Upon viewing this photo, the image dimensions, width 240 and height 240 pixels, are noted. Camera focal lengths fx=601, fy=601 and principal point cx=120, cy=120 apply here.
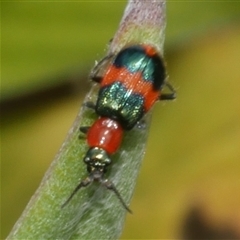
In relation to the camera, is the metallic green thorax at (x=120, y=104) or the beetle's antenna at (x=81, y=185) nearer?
the beetle's antenna at (x=81, y=185)

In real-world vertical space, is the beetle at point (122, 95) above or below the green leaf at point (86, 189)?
above

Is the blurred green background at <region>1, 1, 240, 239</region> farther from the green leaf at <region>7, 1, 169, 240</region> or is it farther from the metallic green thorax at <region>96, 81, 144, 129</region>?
the green leaf at <region>7, 1, 169, 240</region>

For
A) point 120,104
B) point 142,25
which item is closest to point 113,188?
point 142,25

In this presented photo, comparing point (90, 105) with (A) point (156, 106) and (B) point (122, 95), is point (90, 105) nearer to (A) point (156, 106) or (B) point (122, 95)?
(B) point (122, 95)

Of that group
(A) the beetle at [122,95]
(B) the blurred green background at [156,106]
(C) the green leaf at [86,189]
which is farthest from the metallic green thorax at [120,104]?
(B) the blurred green background at [156,106]

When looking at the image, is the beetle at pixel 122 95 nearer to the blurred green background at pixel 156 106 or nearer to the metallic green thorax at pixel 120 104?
the metallic green thorax at pixel 120 104

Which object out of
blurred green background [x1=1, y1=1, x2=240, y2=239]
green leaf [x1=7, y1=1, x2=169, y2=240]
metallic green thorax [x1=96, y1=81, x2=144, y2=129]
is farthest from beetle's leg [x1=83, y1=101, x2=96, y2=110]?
blurred green background [x1=1, y1=1, x2=240, y2=239]

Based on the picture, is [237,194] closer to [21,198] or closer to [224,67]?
[224,67]
